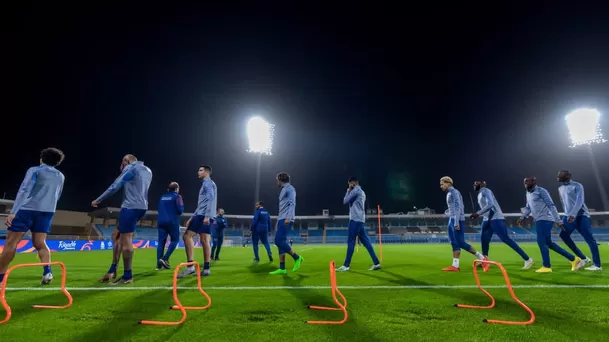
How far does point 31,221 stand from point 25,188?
0.60 metres

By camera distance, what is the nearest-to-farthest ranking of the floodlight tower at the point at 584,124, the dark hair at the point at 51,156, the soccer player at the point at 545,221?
the dark hair at the point at 51,156
the soccer player at the point at 545,221
the floodlight tower at the point at 584,124

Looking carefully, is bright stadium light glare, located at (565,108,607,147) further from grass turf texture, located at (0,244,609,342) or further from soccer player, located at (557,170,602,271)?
grass turf texture, located at (0,244,609,342)

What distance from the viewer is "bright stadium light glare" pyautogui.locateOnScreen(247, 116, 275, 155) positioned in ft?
115

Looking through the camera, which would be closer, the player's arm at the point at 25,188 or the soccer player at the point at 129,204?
the player's arm at the point at 25,188

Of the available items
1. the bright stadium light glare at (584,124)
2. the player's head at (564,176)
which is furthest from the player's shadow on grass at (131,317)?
the bright stadium light glare at (584,124)

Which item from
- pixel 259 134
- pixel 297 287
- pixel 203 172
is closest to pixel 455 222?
pixel 297 287

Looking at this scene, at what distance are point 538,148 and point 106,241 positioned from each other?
6591 cm

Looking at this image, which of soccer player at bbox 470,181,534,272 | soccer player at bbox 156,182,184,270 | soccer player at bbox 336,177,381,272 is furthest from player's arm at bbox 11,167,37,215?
soccer player at bbox 470,181,534,272

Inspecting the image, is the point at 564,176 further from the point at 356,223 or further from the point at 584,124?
the point at 584,124

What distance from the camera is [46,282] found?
16.9 feet

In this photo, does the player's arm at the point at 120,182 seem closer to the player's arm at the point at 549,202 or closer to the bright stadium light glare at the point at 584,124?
the player's arm at the point at 549,202

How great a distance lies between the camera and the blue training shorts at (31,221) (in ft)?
15.7

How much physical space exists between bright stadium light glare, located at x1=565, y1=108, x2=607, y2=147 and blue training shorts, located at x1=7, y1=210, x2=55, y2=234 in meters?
46.6

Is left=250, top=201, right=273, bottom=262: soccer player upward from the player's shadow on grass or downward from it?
upward
